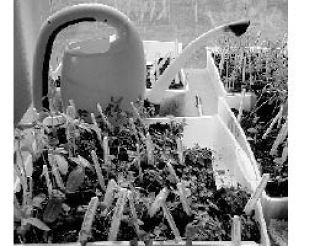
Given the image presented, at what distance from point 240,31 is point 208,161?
319mm

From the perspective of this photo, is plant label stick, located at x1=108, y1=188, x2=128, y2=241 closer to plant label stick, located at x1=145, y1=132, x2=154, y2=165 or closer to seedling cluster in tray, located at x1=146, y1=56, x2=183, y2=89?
plant label stick, located at x1=145, y1=132, x2=154, y2=165

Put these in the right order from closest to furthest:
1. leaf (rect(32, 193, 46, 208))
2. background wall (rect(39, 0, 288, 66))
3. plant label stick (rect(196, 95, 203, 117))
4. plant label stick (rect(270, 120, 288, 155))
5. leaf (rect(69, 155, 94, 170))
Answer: leaf (rect(32, 193, 46, 208))
leaf (rect(69, 155, 94, 170))
plant label stick (rect(270, 120, 288, 155))
plant label stick (rect(196, 95, 203, 117))
background wall (rect(39, 0, 288, 66))

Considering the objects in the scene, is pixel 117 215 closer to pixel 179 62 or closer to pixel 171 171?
pixel 171 171

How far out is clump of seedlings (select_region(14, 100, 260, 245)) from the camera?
0.72 metres

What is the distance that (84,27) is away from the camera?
4.61ft

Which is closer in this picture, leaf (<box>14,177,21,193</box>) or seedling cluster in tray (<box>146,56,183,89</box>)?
leaf (<box>14,177,21,193</box>)

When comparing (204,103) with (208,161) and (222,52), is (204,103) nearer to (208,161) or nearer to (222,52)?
(222,52)

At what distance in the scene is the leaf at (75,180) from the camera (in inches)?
31.5

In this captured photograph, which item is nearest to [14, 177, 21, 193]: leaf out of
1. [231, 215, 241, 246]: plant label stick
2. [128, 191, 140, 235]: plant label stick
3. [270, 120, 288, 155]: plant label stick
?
[128, 191, 140, 235]: plant label stick

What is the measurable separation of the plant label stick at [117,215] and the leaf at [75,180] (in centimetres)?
13

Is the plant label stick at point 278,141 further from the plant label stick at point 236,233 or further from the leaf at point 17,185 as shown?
the leaf at point 17,185

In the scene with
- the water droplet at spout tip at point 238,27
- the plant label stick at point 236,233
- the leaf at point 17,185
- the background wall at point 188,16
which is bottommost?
the plant label stick at point 236,233

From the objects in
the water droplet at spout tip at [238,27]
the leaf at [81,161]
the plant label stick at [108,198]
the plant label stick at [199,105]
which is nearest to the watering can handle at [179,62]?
the water droplet at spout tip at [238,27]

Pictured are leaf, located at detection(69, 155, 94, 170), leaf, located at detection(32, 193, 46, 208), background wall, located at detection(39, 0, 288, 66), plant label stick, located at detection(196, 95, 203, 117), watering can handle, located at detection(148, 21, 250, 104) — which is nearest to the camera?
leaf, located at detection(32, 193, 46, 208)
